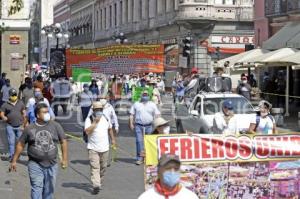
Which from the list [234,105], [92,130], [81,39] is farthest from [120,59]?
[81,39]

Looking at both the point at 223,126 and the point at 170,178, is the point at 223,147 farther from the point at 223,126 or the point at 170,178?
the point at 170,178

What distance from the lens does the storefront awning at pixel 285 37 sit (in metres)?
29.7

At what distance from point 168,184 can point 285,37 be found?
1046 inches

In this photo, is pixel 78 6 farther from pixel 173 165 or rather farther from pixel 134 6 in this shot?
pixel 173 165

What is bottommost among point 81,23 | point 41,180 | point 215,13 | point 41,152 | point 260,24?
point 41,180

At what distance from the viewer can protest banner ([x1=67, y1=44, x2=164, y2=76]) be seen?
1944 cm

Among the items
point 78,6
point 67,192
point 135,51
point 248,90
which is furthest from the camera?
point 78,6

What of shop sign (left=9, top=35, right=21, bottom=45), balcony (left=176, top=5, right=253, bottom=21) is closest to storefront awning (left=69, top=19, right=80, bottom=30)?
balcony (left=176, top=5, right=253, bottom=21)

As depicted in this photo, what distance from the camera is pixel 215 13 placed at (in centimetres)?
5216

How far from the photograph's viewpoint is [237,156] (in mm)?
8844

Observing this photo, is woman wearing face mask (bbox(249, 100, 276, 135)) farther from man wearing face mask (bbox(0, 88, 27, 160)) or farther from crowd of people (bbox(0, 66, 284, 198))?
man wearing face mask (bbox(0, 88, 27, 160))

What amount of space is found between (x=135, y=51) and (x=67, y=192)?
849 centimetres

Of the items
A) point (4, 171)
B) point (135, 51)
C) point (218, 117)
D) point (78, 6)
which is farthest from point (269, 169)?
point (78, 6)

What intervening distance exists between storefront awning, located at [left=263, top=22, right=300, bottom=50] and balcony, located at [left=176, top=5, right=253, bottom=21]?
18515mm
